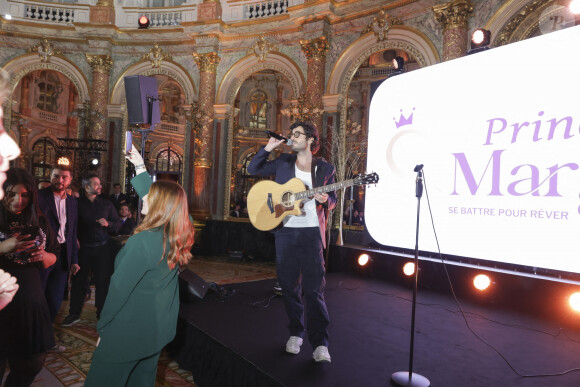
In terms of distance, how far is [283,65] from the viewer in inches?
424

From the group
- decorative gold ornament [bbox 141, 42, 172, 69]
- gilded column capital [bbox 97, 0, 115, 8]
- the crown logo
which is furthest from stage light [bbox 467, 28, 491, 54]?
gilded column capital [bbox 97, 0, 115, 8]

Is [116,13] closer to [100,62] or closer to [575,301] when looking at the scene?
[100,62]

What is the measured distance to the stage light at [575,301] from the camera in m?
3.92

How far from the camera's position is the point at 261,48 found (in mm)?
10992

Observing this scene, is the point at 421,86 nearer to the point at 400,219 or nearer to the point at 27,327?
the point at 400,219

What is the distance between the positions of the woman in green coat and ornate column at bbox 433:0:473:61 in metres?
7.47

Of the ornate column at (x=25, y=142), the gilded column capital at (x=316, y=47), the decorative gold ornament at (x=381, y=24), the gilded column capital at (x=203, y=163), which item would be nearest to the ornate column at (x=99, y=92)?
the gilded column capital at (x=203, y=163)

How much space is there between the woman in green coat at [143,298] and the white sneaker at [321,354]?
49.8 inches

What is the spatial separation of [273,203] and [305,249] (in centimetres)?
49

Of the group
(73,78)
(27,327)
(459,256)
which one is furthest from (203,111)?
(27,327)

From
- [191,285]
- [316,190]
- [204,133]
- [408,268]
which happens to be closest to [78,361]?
[191,285]

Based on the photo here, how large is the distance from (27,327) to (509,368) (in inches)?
142

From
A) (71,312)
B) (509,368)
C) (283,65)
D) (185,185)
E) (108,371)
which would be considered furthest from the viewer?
(185,185)

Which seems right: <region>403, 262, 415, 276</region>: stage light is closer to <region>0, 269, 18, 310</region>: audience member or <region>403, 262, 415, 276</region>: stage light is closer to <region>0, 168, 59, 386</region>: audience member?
<region>0, 168, 59, 386</region>: audience member
